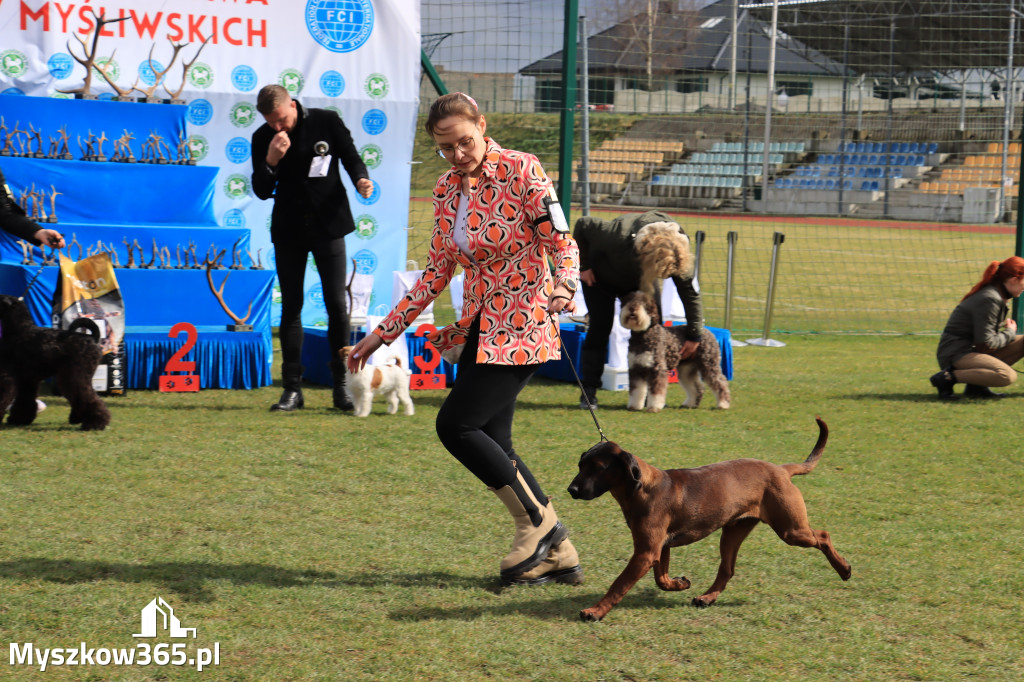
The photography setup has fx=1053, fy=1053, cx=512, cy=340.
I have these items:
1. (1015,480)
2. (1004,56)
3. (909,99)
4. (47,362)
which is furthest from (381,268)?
(909,99)

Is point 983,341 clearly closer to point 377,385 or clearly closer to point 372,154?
point 377,385

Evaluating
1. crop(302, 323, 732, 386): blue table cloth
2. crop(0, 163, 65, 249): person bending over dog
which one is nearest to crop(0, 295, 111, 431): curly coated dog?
crop(0, 163, 65, 249): person bending over dog

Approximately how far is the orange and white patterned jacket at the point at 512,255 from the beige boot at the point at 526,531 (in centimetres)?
49

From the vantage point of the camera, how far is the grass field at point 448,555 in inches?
122

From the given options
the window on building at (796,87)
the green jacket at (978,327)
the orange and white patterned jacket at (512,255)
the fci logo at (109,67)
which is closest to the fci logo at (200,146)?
the fci logo at (109,67)

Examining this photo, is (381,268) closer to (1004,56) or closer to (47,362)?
(47,362)

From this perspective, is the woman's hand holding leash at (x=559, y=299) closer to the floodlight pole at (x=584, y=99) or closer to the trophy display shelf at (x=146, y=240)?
the trophy display shelf at (x=146, y=240)

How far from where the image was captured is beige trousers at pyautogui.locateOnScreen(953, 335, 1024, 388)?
7328mm

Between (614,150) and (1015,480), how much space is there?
12063mm

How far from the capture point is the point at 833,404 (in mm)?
7238

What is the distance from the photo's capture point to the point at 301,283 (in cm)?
656

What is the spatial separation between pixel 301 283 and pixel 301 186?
0.60m

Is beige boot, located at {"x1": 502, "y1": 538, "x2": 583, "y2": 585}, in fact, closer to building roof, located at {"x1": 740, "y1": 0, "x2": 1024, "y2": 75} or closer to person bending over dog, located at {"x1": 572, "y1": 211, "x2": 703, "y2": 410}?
person bending over dog, located at {"x1": 572, "y1": 211, "x2": 703, "y2": 410}

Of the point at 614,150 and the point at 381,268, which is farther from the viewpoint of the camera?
the point at 614,150
